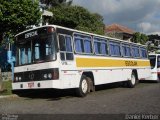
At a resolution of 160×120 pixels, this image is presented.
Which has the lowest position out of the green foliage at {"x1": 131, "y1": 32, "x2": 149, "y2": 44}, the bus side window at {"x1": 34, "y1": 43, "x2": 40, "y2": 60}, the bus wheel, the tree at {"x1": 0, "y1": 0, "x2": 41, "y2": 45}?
the bus wheel

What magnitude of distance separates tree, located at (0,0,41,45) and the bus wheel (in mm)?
4252

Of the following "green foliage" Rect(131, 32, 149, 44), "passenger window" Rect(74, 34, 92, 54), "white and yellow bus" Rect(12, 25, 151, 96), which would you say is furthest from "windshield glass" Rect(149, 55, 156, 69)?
"green foliage" Rect(131, 32, 149, 44)

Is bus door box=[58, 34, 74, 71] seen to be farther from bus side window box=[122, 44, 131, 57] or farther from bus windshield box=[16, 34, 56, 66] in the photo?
bus side window box=[122, 44, 131, 57]

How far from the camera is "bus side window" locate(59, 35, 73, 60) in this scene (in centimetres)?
1419

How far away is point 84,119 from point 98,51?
27.0ft

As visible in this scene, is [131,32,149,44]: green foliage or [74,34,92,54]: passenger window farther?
[131,32,149,44]: green foliage

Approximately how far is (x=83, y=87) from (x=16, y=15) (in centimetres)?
478

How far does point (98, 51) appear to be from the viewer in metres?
17.5

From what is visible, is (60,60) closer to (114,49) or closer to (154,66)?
(114,49)

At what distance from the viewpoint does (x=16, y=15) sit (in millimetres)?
17234

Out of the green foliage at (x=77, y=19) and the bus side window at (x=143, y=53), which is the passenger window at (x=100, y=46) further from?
the green foliage at (x=77, y=19)

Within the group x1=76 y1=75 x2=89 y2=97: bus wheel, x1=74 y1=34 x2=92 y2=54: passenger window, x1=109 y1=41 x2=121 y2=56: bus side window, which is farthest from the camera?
x1=109 y1=41 x2=121 y2=56: bus side window

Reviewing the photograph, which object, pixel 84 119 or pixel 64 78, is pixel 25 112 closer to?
pixel 84 119

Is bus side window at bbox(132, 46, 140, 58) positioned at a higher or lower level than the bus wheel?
higher
